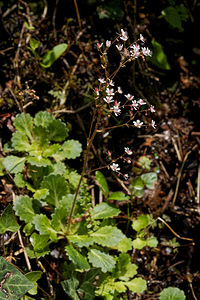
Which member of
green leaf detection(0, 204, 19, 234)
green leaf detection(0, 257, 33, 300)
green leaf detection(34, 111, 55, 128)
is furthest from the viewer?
green leaf detection(34, 111, 55, 128)

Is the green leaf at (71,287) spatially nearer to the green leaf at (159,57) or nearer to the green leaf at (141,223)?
the green leaf at (141,223)

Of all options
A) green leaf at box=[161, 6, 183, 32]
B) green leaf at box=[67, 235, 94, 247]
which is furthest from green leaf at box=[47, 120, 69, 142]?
green leaf at box=[161, 6, 183, 32]

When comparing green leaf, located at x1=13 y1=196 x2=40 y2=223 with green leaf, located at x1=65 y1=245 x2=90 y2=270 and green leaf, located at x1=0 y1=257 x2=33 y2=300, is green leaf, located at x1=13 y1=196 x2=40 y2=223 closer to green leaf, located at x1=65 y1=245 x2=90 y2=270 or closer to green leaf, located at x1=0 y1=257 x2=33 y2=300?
green leaf, located at x1=65 y1=245 x2=90 y2=270

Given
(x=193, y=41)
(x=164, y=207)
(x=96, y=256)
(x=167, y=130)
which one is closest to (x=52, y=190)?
(x=96, y=256)

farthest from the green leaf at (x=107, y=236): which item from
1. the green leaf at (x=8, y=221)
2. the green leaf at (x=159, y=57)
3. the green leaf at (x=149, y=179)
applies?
the green leaf at (x=159, y=57)

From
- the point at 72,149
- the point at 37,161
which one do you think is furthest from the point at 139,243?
the point at 37,161

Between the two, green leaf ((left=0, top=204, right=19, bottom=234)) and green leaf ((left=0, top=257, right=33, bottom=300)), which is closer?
green leaf ((left=0, top=257, right=33, bottom=300))

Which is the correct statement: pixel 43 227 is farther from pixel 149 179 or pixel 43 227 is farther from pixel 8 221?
pixel 149 179

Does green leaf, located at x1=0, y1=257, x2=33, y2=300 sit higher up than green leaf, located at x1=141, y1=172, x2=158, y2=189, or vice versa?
green leaf, located at x1=0, y1=257, x2=33, y2=300
